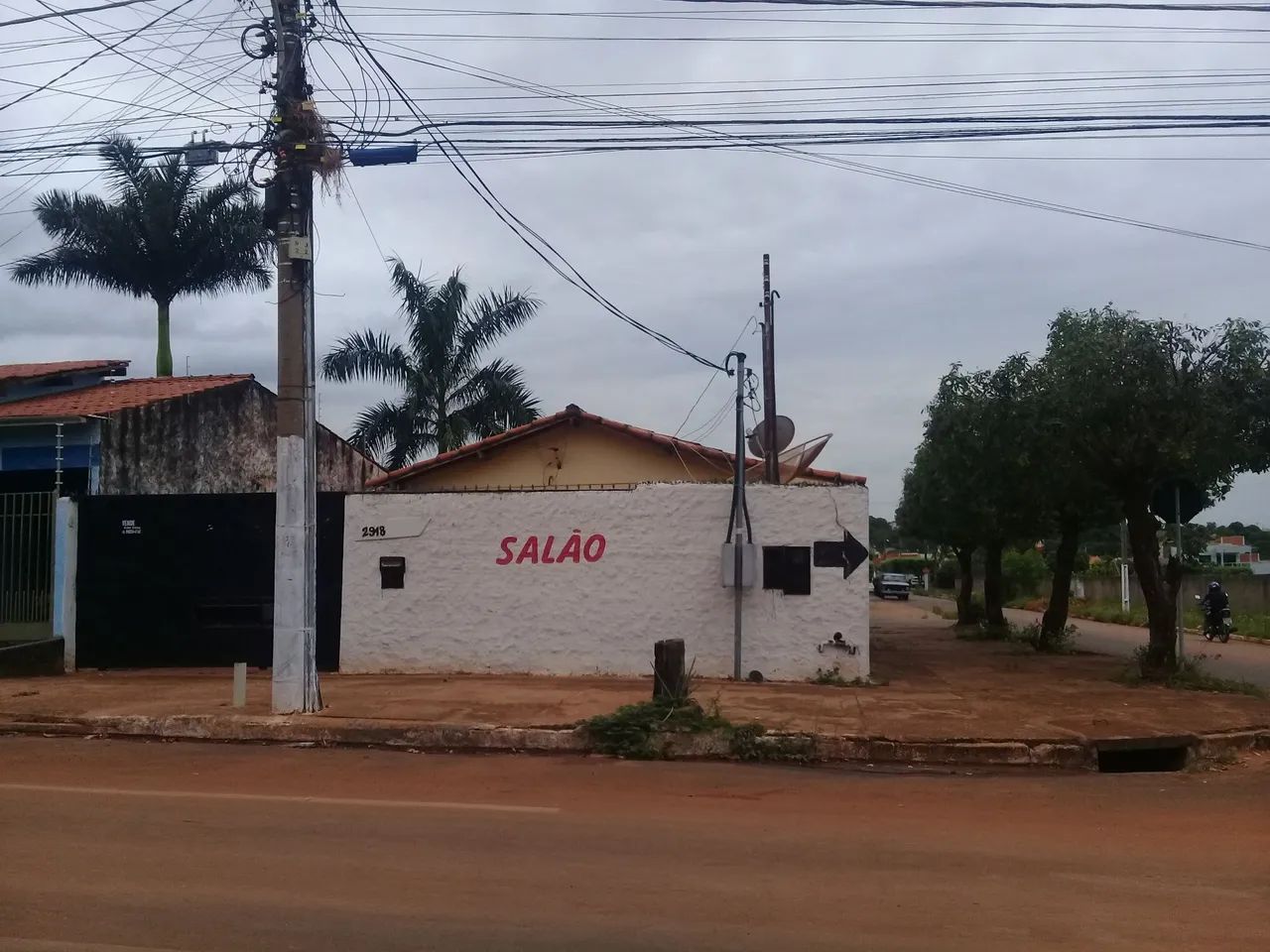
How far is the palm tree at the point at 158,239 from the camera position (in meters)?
28.7

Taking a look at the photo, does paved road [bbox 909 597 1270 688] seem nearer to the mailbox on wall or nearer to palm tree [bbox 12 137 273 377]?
the mailbox on wall

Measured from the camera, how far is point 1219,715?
37.9 ft

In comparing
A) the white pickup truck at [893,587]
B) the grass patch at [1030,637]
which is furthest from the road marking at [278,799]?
the white pickup truck at [893,587]

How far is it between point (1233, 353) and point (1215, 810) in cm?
726

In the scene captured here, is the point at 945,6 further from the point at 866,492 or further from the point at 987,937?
the point at 987,937

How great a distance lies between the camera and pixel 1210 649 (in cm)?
2464

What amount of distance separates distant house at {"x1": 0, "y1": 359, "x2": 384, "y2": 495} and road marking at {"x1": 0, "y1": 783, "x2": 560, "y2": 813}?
332 inches

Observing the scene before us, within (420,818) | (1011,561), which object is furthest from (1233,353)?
(1011,561)

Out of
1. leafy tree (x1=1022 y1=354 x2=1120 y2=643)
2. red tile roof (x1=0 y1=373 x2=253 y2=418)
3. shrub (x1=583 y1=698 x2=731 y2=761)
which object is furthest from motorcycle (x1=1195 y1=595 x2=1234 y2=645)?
red tile roof (x1=0 y1=373 x2=253 y2=418)

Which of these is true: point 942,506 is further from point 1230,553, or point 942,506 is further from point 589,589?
point 1230,553

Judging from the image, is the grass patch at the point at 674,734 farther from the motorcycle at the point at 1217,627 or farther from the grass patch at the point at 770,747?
the motorcycle at the point at 1217,627

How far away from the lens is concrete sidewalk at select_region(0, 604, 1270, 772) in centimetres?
1063

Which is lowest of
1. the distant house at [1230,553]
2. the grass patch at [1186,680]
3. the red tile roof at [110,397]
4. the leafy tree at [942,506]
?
the grass patch at [1186,680]

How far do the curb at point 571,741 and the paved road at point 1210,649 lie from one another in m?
7.61
